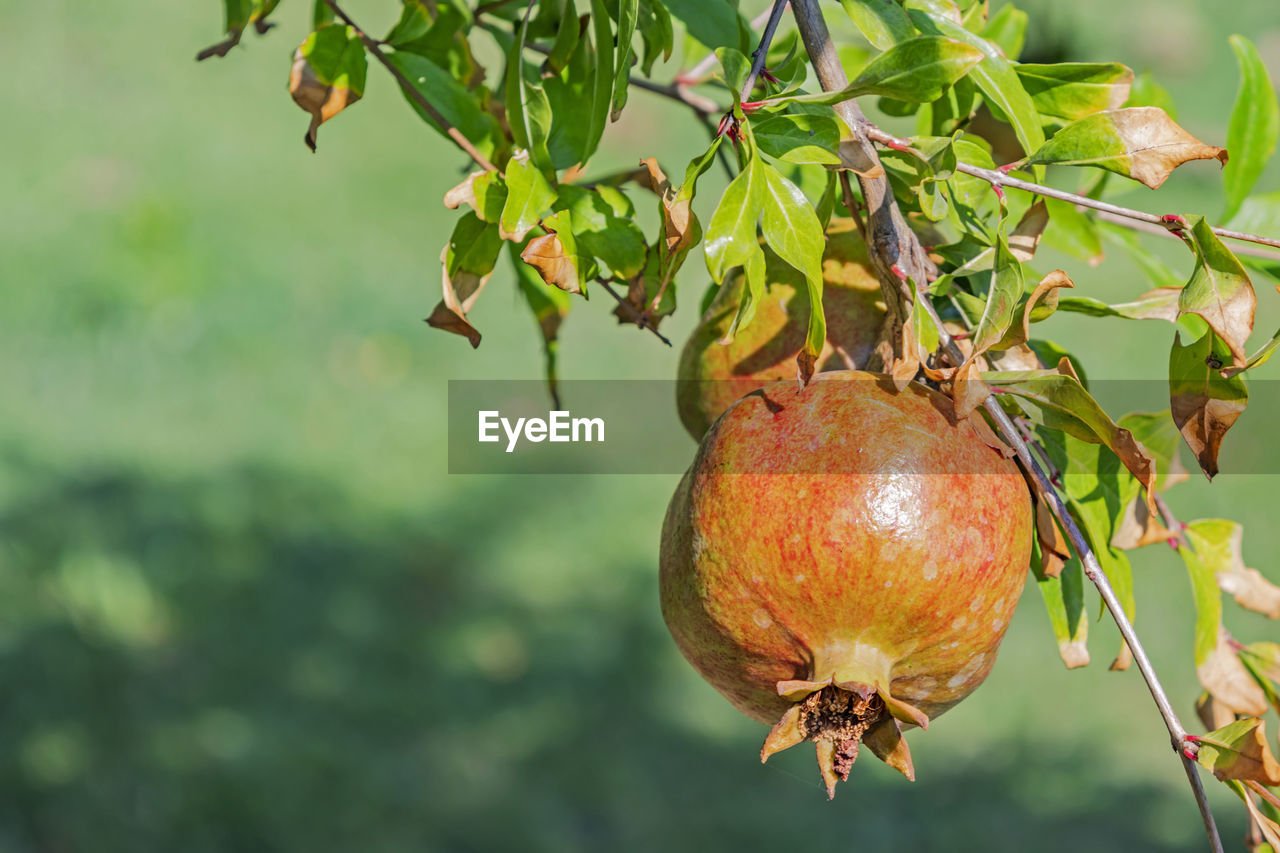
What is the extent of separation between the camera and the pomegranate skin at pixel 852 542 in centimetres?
92

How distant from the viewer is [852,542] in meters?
0.91

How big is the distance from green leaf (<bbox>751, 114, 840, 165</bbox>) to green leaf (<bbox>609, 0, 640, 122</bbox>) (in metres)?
0.12

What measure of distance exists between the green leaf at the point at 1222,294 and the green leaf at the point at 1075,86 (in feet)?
0.74

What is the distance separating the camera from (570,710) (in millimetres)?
3676

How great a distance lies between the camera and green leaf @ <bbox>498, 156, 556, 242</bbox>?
1.04m

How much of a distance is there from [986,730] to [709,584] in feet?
9.98

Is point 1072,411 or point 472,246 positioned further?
point 472,246

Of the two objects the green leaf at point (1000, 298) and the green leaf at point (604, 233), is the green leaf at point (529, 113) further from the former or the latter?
the green leaf at point (1000, 298)

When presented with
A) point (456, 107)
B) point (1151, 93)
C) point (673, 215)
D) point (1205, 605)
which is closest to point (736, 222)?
point (673, 215)

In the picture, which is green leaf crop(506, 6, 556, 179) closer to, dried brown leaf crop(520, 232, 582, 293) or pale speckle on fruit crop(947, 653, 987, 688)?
dried brown leaf crop(520, 232, 582, 293)

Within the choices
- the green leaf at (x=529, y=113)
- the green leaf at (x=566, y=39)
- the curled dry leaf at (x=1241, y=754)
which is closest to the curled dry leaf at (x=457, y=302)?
the green leaf at (x=529, y=113)

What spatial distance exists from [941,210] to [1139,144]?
152mm

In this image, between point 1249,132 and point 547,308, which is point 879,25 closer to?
point 547,308

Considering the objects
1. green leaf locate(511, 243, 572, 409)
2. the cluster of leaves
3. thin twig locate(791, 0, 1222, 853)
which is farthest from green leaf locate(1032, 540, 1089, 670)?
green leaf locate(511, 243, 572, 409)
